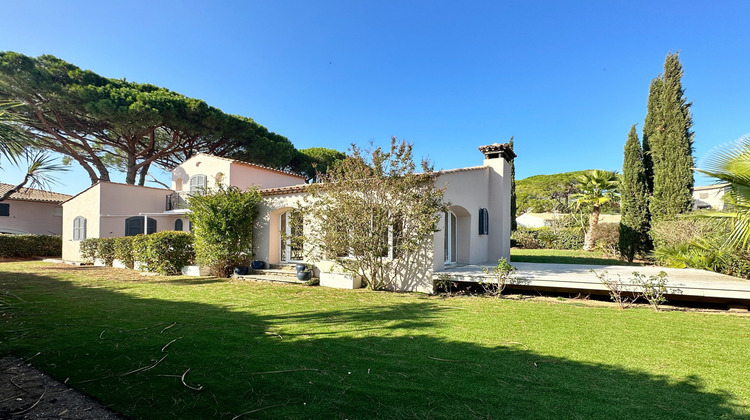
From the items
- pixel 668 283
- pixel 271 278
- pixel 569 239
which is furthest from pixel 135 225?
pixel 569 239

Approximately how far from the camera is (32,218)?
1024 inches

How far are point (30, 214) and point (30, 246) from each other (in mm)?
5595

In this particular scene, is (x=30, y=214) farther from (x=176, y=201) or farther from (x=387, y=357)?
(x=387, y=357)

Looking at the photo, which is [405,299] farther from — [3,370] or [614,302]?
[3,370]

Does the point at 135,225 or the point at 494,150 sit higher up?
the point at 494,150

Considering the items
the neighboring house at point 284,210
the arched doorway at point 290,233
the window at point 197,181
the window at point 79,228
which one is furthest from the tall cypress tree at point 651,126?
the window at point 79,228

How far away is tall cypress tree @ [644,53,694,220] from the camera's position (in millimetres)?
16172

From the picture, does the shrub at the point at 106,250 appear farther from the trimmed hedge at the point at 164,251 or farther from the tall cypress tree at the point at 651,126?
the tall cypress tree at the point at 651,126

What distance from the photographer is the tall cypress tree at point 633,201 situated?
18.0m

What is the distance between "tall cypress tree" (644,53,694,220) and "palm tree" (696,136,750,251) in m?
11.6

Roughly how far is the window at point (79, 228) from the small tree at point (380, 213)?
17523 millimetres

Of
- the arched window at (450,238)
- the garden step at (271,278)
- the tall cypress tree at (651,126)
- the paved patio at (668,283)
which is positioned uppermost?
the tall cypress tree at (651,126)

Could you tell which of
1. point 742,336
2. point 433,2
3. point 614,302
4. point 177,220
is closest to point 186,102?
point 177,220

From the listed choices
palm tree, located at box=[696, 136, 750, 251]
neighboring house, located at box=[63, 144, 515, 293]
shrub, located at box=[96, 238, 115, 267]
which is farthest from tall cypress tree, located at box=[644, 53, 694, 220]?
shrub, located at box=[96, 238, 115, 267]
